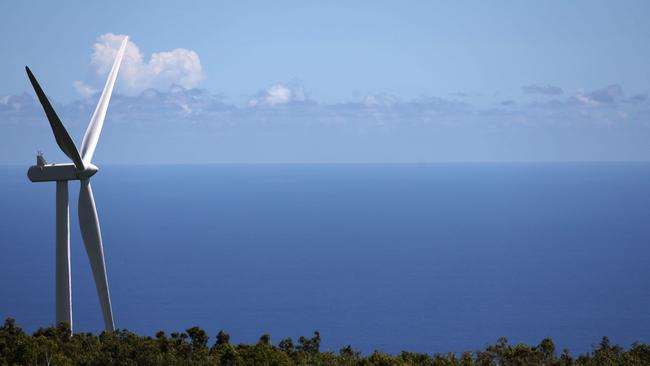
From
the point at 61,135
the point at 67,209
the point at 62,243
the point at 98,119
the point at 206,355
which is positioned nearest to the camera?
the point at 61,135

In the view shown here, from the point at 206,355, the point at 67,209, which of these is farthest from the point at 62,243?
the point at 206,355

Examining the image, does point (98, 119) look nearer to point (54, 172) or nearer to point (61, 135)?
point (54, 172)

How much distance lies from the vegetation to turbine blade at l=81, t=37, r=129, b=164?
1011cm

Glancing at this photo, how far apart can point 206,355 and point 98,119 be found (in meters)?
15.8

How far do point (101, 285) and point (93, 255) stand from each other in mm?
1806

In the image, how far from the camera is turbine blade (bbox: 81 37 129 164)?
4803cm

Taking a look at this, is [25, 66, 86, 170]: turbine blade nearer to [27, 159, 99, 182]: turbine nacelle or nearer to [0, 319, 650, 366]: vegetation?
[27, 159, 99, 182]: turbine nacelle

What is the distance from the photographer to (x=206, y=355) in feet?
151

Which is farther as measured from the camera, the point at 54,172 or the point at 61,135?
the point at 54,172

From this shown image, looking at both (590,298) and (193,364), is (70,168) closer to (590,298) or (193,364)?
(193,364)

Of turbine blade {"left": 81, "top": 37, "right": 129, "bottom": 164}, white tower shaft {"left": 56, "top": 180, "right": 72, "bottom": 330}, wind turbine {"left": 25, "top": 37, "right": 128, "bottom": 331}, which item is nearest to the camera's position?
wind turbine {"left": 25, "top": 37, "right": 128, "bottom": 331}

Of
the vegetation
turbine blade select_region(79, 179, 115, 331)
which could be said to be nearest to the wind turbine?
turbine blade select_region(79, 179, 115, 331)

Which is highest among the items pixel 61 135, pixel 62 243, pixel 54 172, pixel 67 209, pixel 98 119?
pixel 98 119

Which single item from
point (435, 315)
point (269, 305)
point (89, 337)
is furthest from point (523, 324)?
point (89, 337)
